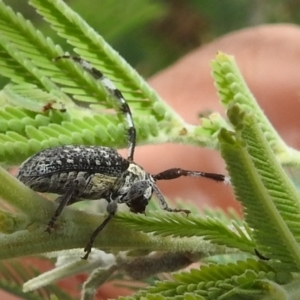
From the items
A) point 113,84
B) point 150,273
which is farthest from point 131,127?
point 150,273

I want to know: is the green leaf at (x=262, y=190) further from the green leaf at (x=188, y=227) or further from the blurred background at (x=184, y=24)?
the blurred background at (x=184, y=24)

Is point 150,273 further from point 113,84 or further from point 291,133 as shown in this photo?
point 291,133

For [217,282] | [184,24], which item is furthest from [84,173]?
[184,24]

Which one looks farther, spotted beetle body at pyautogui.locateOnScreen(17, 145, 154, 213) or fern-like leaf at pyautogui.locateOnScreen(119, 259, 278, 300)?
spotted beetle body at pyautogui.locateOnScreen(17, 145, 154, 213)

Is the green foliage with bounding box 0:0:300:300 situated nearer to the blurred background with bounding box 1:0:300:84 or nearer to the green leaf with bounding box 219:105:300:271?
the green leaf with bounding box 219:105:300:271

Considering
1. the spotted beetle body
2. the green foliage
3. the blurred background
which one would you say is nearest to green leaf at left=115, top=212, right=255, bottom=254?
the green foliage

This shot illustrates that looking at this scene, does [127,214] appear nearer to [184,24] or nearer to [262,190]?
[262,190]
